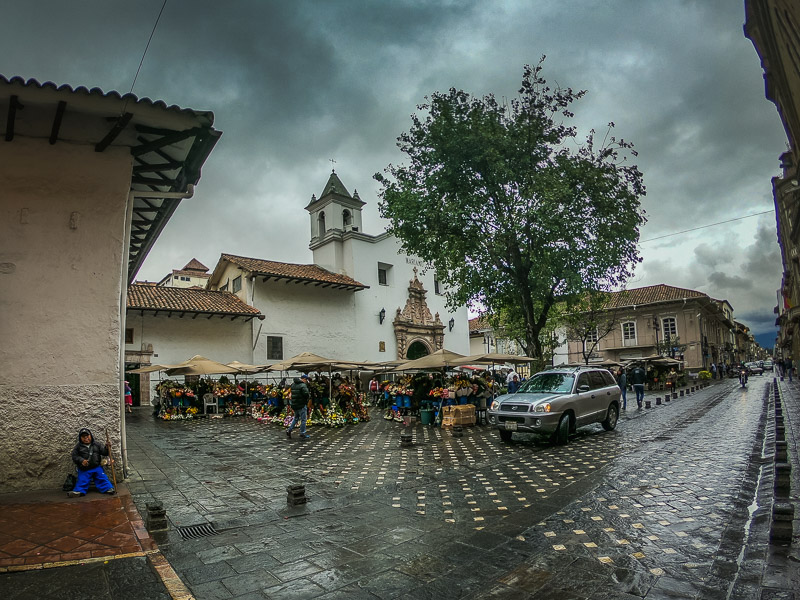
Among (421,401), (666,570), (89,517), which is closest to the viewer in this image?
(666,570)

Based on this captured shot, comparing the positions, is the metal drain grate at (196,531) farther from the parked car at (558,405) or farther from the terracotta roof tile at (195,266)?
the terracotta roof tile at (195,266)

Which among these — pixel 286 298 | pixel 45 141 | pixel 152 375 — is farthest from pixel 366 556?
pixel 286 298

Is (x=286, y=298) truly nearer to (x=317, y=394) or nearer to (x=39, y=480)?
(x=317, y=394)

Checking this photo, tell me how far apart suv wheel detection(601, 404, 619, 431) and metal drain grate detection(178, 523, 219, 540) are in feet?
37.0

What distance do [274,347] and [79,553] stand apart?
2421 cm

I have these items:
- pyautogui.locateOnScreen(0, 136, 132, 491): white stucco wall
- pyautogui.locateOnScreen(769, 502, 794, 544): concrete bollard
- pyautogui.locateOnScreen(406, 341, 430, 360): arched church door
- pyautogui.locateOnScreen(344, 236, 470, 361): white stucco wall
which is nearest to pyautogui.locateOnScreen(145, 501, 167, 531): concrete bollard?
pyautogui.locateOnScreen(0, 136, 132, 491): white stucco wall

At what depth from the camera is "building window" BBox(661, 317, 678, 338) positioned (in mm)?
47812

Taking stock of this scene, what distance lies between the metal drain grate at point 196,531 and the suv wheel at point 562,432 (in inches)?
319

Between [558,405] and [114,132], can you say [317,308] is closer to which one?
[558,405]

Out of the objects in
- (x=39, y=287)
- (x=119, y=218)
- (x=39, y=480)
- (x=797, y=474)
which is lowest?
(x=797, y=474)

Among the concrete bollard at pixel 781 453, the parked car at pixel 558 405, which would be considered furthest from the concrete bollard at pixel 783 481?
the parked car at pixel 558 405

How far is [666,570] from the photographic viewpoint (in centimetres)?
428

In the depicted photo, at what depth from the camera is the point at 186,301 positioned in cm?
2541

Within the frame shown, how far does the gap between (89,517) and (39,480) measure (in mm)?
1854
